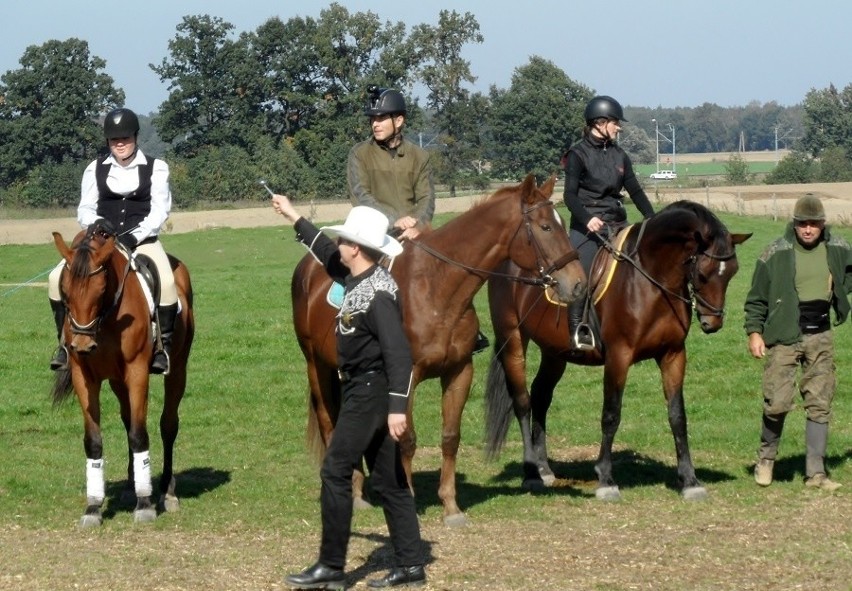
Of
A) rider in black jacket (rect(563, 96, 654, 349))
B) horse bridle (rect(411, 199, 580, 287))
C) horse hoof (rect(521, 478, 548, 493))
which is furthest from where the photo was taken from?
rider in black jacket (rect(563, 96, 654, 349))

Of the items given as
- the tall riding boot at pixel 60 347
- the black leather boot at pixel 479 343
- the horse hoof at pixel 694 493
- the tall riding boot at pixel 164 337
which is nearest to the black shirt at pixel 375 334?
the black leather boot at pixel 479 343

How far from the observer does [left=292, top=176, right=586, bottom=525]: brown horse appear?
8781 mm

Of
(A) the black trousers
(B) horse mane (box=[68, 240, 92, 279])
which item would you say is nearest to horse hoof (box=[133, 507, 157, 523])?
(B) horse mane (box=[68, 240, 92, 279])

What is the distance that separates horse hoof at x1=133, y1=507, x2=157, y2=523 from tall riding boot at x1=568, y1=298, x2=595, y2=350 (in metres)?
3.55

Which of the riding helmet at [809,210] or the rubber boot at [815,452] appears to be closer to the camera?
the riding helmet at [809,210]

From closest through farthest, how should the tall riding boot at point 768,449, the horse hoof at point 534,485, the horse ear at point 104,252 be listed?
the horse ear at point 104,252
the tall riding boot at point 768,449
the horse hoof at point 534,485

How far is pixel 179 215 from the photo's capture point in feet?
196

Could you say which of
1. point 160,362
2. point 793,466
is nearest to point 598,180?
point 793,466

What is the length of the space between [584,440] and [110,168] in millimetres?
5475

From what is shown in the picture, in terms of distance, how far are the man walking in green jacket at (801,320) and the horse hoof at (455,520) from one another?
269 centimetres

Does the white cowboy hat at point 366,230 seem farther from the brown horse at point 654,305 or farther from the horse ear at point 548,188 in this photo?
the brown horse at point 654,305

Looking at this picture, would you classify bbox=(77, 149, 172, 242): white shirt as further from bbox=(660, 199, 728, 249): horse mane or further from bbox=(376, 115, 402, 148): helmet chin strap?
bbox=(660, 199, 728, 249): horse mane

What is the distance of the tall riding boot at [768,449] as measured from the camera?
1032 cm

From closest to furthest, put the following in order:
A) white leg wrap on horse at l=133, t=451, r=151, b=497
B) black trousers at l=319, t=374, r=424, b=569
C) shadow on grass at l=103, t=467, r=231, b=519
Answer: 1. black trousers at l=319, t=374, r=424, b=569
2. white leg wrap on horse at l=133, t=451, r=151, b=497
3. shadow on grass at l=103, t=467, r=231, b=519
